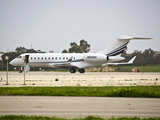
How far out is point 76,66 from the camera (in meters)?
44.0

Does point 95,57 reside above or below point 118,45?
below

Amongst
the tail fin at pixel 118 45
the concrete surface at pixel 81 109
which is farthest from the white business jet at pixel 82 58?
the concrete surface at pixel 81 109

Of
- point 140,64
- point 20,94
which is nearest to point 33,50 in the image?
point 140,64

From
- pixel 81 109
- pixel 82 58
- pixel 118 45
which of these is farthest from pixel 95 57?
pixel 81 109

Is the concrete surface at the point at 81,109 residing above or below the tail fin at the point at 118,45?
below

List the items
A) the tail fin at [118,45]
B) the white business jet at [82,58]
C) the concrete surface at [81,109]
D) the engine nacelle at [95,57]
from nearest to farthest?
1. the concrete surface at [81,109]
2. the engine nacelle at [95,57]
3. the white business jet at [82,58]
4. the tail fin at [118,45]

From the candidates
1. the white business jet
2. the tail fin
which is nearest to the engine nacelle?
the white business jet

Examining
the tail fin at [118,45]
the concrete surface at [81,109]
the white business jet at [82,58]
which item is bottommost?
the concrete surface at [81,109]

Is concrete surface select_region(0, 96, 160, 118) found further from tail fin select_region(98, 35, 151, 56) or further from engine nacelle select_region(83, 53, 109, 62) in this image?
tail fin select_region(98, 35, 151, 56)

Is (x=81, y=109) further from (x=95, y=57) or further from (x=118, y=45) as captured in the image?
(x=118, y=45)

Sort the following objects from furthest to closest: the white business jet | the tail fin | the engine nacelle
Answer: the tail fin, the white business jet, the engine nacelle

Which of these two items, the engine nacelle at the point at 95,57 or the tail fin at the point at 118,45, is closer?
the engine nacelle at the point at 95,57

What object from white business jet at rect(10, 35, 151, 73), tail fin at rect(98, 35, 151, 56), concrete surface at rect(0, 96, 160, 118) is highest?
tail fin at rect(98, 35, 151, 56)

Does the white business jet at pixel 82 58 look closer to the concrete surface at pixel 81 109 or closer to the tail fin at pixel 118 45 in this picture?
the tail fin at pixel 118 45
